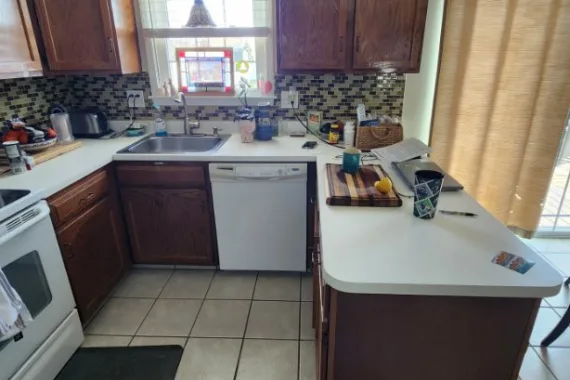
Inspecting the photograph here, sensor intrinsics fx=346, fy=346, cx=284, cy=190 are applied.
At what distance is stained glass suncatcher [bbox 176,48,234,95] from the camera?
242 centimetres

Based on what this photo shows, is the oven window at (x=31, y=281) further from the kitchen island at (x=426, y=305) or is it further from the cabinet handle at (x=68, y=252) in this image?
the kitchen island at (x=426, y=305)

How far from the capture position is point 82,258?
1.78 m

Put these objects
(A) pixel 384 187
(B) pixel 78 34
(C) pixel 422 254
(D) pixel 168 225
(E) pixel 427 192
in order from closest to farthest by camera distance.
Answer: (C) pixel 422 254 < (E) pixel 427 192 < (A) pixel 384 187 < (B) pixel 78 34 < (D) pixel 168 225

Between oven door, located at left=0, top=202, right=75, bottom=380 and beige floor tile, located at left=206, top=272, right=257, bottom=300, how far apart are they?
82 cm

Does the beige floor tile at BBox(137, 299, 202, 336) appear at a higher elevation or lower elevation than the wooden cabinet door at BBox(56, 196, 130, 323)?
lower

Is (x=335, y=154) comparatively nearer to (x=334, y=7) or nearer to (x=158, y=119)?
(x=334, y=7)

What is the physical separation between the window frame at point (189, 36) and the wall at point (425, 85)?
3.10ft

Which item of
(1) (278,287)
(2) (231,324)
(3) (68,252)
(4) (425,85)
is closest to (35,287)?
(3) (68,252)

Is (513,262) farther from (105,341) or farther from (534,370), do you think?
(105,341)

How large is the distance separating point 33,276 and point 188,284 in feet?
3.08

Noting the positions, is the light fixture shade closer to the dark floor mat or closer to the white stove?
the white stove

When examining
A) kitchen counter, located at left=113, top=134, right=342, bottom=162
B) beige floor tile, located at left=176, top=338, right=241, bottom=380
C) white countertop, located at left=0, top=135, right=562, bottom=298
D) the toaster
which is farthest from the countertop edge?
the toaster

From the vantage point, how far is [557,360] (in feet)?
5.60

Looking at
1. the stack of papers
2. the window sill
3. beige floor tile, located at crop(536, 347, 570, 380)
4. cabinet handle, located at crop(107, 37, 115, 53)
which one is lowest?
beige floor tile, located at crop(536, 347, 570, 380)
